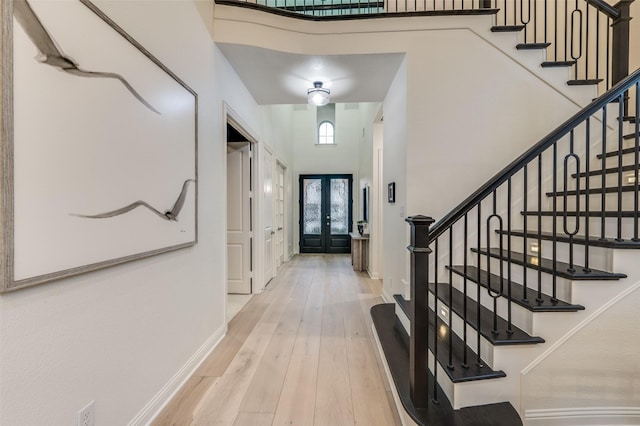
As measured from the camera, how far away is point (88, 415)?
1.22m

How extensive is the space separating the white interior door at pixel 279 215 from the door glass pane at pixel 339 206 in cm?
202

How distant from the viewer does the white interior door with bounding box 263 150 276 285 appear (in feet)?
14.5

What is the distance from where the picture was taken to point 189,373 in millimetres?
2037

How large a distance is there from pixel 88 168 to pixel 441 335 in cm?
223

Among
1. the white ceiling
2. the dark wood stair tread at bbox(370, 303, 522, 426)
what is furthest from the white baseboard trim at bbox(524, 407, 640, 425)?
the white ceiling

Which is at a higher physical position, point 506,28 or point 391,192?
point 506,28

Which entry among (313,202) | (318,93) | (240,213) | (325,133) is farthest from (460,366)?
(325,133)

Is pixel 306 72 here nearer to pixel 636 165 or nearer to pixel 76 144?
pixel 76 144

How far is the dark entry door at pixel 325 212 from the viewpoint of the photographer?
779 cm

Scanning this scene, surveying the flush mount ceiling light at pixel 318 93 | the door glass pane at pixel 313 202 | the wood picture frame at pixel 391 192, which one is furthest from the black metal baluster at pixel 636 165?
the door glass pane at pixel 313 202

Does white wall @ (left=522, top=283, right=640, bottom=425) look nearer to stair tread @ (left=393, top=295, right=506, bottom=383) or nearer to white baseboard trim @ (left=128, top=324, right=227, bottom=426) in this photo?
stair tread @ (left=393, top=295, right=506, bottom=383)

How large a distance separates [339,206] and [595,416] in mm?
6449

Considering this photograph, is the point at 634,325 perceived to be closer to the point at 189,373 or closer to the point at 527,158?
the point at 527,158

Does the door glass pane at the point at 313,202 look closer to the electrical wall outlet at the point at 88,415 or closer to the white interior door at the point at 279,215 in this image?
the white interior door at the point at 279,215
